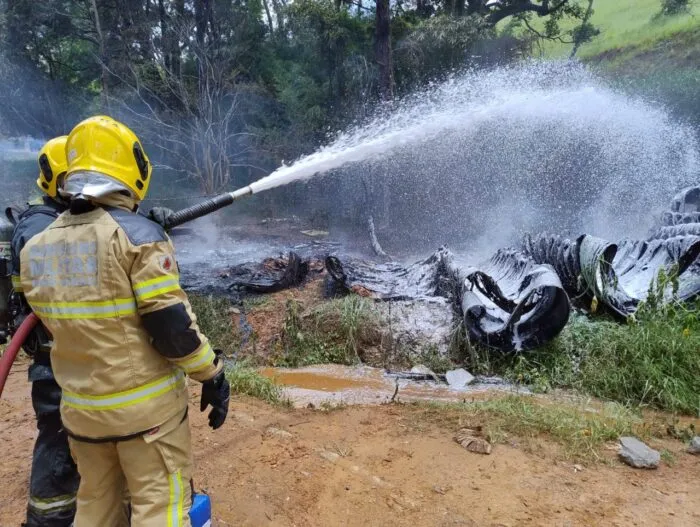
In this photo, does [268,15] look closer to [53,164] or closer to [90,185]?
[53,164]

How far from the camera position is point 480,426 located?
3176 mm

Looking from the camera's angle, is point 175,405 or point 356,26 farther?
point 356,26

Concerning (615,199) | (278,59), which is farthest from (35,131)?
(615,199)

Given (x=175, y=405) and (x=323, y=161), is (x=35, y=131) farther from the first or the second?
(x=175, y=405)

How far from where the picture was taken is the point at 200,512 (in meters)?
1.87

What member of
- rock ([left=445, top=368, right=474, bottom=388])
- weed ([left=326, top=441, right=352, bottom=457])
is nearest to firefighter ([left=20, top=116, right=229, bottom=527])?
weed ([left=326, top=441, right=352, bottom=457])

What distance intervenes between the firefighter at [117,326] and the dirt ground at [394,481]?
0.80 m

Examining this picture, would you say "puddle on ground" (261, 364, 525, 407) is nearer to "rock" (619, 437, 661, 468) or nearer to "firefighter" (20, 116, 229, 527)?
"rock" (619, 437, 661, 468)

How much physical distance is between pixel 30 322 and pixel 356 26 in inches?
602

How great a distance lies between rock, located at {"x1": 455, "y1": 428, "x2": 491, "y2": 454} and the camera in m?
2.88

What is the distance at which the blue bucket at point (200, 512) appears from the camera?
1848 mm

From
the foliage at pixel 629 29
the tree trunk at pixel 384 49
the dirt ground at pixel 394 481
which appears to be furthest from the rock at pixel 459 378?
the foliage at pixel 629 29

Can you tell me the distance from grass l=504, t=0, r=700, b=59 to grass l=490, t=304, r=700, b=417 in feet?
50.3

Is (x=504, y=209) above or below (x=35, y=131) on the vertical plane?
below
